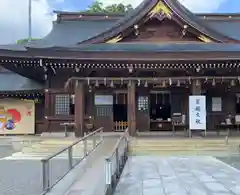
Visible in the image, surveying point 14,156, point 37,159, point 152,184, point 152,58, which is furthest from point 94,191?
point 152,58

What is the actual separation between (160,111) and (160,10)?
17.4ft

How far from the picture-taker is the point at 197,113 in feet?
49.5

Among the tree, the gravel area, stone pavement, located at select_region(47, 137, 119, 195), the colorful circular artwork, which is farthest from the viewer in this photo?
the tree

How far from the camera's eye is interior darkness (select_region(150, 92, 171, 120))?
19.2 meters

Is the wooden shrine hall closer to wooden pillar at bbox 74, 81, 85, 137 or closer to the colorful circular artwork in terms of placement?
wooden pillar at bbox 74, 81, 85, 137

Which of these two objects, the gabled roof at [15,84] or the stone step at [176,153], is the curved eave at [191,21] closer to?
the stone step at [176,153]

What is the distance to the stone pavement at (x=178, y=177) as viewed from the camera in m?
7.63

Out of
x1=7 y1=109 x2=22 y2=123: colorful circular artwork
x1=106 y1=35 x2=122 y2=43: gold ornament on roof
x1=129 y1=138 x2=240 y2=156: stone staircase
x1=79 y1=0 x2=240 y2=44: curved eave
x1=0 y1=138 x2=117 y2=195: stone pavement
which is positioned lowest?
x1=0 y1=138 x2=117 y2=195: stone pavement

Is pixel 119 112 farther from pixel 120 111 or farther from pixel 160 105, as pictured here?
pixel 160 105

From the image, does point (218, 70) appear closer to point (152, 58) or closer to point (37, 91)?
point (152, 58)

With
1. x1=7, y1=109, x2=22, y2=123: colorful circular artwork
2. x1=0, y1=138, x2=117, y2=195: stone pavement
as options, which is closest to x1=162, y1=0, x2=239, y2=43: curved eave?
x1=0, y1=138, x2=117, y2=195: stone pavement

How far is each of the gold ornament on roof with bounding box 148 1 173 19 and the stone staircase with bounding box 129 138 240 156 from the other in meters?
6.68

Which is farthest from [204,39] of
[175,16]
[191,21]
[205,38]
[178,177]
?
[178,177]

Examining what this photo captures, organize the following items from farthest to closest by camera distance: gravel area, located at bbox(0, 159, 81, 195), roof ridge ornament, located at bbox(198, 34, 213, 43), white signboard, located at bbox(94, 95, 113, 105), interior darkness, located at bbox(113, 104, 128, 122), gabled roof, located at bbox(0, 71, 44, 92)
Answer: gabled roof, located at bbox(0, 71, 44, 92), interior darkness, located at bbox(113, 104, 128, 122), white signboard, located at bbox(94, 95, 113, 105), roof ridge ornament, located at bbox(198, 34, 213, 43), gravel area, located at bbox(0, 159, 81, 195)
